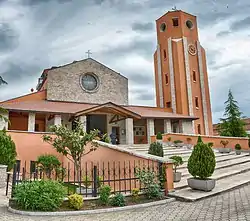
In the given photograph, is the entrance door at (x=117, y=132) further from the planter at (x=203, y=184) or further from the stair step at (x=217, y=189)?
the planter at (x=203, y=184)

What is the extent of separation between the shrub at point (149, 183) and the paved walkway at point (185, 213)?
631mm

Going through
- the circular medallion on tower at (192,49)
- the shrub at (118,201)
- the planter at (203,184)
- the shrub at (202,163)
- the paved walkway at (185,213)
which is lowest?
the paved walkway at (185,213)

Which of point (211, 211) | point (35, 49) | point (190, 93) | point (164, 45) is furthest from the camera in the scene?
point (164, 45)

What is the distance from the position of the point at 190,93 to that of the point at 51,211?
26326 mm

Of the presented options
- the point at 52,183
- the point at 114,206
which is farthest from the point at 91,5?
the point at 114,206

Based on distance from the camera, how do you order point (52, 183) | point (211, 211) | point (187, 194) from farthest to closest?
point (187, 194) < point (52, 183) < point (211, 211)

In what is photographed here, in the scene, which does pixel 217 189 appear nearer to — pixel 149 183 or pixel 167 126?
pixel 149 183

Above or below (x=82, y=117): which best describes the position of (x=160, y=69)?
above

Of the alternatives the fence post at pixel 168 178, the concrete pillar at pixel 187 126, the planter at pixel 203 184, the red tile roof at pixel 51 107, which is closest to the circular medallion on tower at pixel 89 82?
the red tile roof at pixel 51 107

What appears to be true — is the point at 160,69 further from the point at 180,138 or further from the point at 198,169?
the point at 198,169

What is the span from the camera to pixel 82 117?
20.4 metres

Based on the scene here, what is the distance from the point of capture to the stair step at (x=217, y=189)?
743 cm

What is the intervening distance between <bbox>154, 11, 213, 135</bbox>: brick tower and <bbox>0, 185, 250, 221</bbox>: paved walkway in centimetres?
2307

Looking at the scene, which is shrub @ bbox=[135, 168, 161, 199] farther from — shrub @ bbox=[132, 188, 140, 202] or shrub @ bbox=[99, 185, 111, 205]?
shrub @ bbox=[99, 185, 111, 205]
